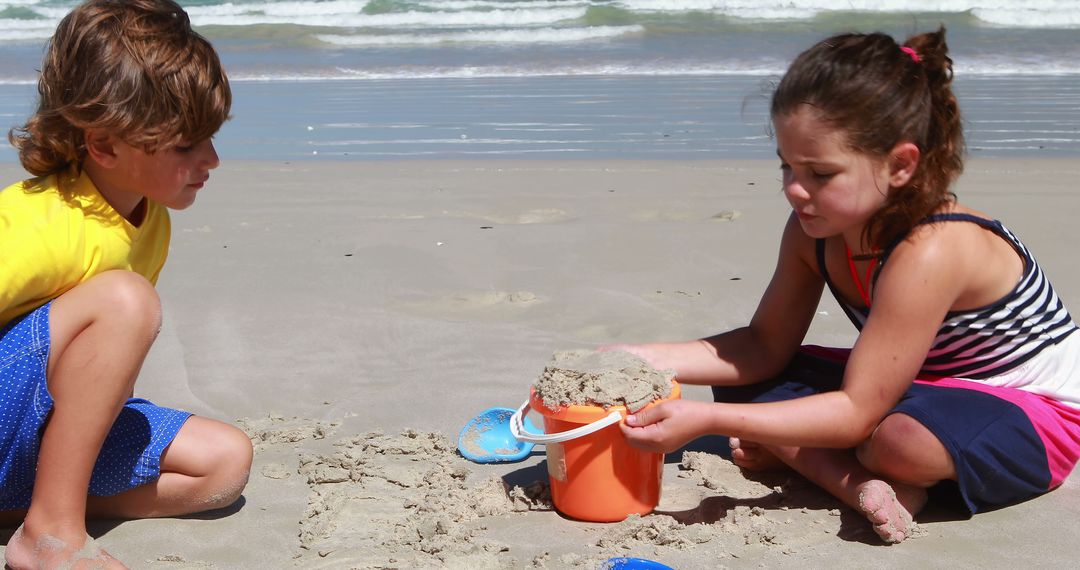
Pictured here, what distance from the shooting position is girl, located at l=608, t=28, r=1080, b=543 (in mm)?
2266

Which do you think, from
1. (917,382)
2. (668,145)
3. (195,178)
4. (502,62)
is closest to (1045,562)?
(917,382)

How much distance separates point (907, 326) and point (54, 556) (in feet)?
5.85

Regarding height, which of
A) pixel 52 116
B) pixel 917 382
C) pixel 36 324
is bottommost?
pixel 917 382

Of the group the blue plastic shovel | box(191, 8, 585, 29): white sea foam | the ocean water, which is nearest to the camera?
the blue plastic shovel

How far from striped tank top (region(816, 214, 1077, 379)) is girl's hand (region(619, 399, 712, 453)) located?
624mm

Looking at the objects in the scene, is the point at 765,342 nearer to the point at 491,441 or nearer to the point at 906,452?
the point at 906,452

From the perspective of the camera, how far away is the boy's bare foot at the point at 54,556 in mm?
2084

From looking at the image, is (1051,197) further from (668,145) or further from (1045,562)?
(1045,562)

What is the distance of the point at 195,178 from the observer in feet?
7.70

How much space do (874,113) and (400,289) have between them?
2.24 meters

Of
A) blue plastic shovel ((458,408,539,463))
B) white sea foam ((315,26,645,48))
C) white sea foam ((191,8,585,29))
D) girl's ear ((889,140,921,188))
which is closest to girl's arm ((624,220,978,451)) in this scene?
girl's ear ((889,140,921,188))

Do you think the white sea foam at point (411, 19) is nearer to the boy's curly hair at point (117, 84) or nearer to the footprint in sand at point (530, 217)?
the footprint in sand at point (530, 217)

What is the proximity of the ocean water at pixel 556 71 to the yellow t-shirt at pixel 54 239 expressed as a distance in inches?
63.3

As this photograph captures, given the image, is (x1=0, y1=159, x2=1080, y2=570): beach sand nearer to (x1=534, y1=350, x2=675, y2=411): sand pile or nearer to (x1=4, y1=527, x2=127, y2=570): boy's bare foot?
(x1=4, y1=527, x2=127, y2=570): boy's bare foot
